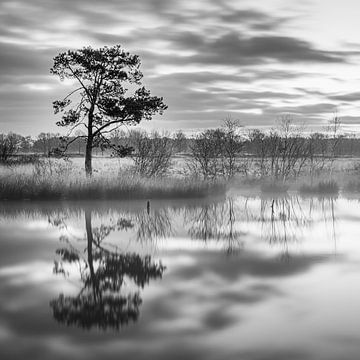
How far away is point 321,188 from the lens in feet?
99.0

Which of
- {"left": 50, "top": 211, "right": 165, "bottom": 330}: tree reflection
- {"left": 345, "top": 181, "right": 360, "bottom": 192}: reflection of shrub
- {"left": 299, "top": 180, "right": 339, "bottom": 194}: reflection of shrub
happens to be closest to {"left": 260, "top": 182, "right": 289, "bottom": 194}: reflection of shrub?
{"left": 299, "top": 180, "right": 339, "bottom": 194}: reflection of shrub

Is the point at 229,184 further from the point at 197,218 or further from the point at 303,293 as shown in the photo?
the point at 303,293

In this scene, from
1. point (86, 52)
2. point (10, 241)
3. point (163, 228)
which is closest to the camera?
point (10, 241)

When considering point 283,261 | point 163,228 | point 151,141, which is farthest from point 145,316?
→ point 151,141

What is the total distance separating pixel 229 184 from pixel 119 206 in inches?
426

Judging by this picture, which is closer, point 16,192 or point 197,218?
point 197,218

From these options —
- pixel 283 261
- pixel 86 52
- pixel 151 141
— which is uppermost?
pixel 86 52

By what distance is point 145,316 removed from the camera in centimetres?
751

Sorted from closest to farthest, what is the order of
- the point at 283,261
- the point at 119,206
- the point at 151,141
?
the point at 283,261
the point at 119,206
the point at 151,141

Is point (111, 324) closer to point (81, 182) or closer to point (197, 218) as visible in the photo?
point (197, 218)

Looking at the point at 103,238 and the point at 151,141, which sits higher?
the point at 151,141

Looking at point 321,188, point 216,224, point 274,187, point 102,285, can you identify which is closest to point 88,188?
point 216,224

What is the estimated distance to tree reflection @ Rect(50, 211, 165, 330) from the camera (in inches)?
294

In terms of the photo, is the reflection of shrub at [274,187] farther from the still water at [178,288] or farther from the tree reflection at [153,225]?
the still water at [178,288]
